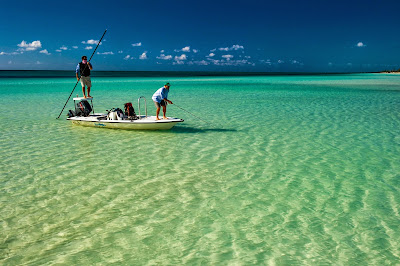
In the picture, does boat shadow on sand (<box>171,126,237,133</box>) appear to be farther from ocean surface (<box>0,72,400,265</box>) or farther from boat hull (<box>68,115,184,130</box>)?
ocean surface (<box>0,72,400,265</box>)

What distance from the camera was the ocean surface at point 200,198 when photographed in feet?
14.8

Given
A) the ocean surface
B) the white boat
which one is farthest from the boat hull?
the ocean surface

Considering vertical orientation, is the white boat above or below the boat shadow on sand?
above

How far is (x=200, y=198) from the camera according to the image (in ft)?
20.4

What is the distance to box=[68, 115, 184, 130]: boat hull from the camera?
11685 mm

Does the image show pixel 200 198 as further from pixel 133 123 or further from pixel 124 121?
pixel 124 121

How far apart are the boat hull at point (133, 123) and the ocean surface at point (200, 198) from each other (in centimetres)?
44

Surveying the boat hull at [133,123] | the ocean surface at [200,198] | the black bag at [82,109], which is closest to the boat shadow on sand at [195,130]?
the boat hull at [133,123]

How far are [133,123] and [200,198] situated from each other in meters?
6.25

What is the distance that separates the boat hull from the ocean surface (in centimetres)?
44

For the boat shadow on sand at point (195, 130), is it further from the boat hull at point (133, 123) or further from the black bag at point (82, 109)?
the black bag at point (82, 109)

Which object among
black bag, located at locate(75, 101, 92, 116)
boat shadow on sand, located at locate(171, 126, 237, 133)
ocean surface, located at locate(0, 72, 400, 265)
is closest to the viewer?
ocean surface, located at locate(0, 72, 400, 265)

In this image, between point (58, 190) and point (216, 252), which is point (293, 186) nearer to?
point (216, 252)

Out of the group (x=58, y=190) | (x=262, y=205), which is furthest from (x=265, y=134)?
(x=58, y=190)
